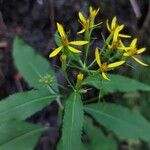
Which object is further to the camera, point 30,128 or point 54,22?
point 54,22

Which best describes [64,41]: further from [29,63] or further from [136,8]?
[136,8]

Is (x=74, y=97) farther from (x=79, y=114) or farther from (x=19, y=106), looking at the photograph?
(x=19, y=106)

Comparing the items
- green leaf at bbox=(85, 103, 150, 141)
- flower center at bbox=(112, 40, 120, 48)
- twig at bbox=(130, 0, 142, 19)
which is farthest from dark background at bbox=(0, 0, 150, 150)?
flower center at bbox=(112, 40, 120, 48)

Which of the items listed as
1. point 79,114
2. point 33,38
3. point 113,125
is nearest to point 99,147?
point 113,125

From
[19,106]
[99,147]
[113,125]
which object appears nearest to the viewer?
[19,106]

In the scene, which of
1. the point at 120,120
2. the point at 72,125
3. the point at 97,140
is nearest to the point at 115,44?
the point at 72,125
